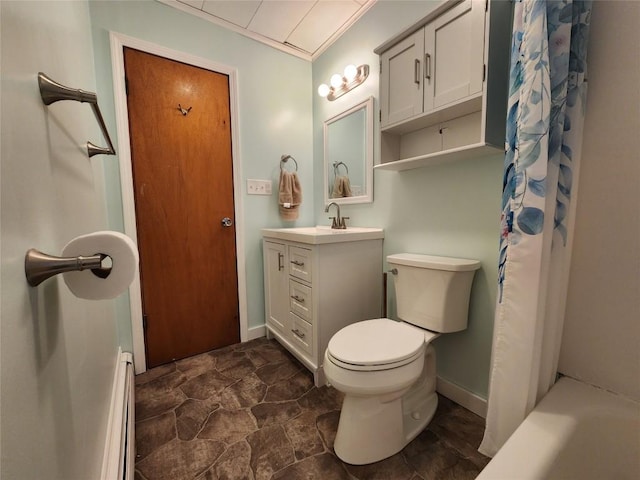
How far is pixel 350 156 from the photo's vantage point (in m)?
2.00

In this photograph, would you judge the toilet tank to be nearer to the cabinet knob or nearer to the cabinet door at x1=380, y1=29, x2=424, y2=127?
the cabinet door at x1=380, y1=29, x2=424, y2=127

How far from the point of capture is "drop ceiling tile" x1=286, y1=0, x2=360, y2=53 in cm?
177

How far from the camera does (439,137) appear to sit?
1.46m

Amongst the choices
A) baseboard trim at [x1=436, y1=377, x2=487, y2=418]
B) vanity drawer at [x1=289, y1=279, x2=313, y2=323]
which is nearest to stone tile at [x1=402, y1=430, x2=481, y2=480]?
baseboard trim at [x1=436, y1=377, x2=487, y2=418]

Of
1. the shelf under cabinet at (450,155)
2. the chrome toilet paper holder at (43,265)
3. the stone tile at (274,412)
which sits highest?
the shelf under cabinet at (450,155)

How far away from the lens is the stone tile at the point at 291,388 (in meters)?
1.50

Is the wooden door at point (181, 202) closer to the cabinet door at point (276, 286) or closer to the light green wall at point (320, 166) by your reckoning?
the light green wall at point (320, 166)

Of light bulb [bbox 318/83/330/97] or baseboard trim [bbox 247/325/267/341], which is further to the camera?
baseboard trim [bbox 247/325/267/341]

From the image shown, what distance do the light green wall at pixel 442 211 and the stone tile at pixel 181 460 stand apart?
1.20 meters

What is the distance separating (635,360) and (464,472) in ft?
2.32

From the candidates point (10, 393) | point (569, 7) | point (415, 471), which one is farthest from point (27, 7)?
point (415, 471)

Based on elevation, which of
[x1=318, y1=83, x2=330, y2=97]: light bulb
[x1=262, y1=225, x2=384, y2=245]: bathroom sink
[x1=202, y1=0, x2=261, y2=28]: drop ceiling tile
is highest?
[x1=202, y1=0, x2=261, y2=28]: drop ceiling tile

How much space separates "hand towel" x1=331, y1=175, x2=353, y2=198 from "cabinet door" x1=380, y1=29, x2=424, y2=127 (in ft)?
1.89

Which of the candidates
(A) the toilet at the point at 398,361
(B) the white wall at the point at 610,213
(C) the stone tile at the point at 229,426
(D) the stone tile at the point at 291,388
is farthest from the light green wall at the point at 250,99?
(B) the white wall at the point at 610,213
